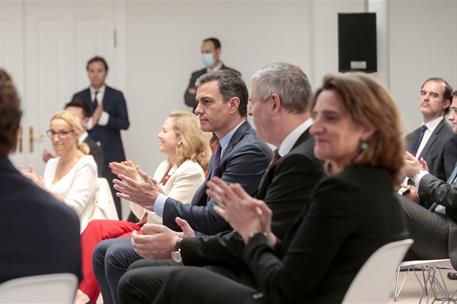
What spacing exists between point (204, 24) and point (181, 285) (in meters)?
7.16

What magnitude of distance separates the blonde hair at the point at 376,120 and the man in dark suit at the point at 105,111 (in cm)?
663

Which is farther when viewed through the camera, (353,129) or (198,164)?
(198,164)

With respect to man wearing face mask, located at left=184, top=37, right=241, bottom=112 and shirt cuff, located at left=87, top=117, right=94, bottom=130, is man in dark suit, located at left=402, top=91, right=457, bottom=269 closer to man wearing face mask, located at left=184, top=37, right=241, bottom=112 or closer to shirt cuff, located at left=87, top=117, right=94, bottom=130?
man wearing face mask, located at left=184, top=37, right=241, bottom=112

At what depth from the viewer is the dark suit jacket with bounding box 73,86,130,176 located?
353 inches

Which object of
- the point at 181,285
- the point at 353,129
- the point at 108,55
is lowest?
the point at 181,285

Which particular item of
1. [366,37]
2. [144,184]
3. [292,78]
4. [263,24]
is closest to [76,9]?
[263,24]

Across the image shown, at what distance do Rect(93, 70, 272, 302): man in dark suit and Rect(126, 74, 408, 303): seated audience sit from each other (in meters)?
1.14

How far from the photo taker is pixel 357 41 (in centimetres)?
866

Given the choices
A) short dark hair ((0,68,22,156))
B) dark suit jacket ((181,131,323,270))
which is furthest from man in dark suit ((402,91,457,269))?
short dark hair ((0,68,22,156))

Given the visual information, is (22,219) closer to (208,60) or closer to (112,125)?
(112,125)

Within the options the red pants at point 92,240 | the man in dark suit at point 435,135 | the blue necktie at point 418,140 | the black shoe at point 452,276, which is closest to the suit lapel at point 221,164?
the red pants at point 92,240

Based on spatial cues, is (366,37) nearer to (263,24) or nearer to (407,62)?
(407,62)

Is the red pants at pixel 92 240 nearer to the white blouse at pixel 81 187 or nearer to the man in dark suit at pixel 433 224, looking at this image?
the white blouse at pixel 81 187

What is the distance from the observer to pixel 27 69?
949cm
